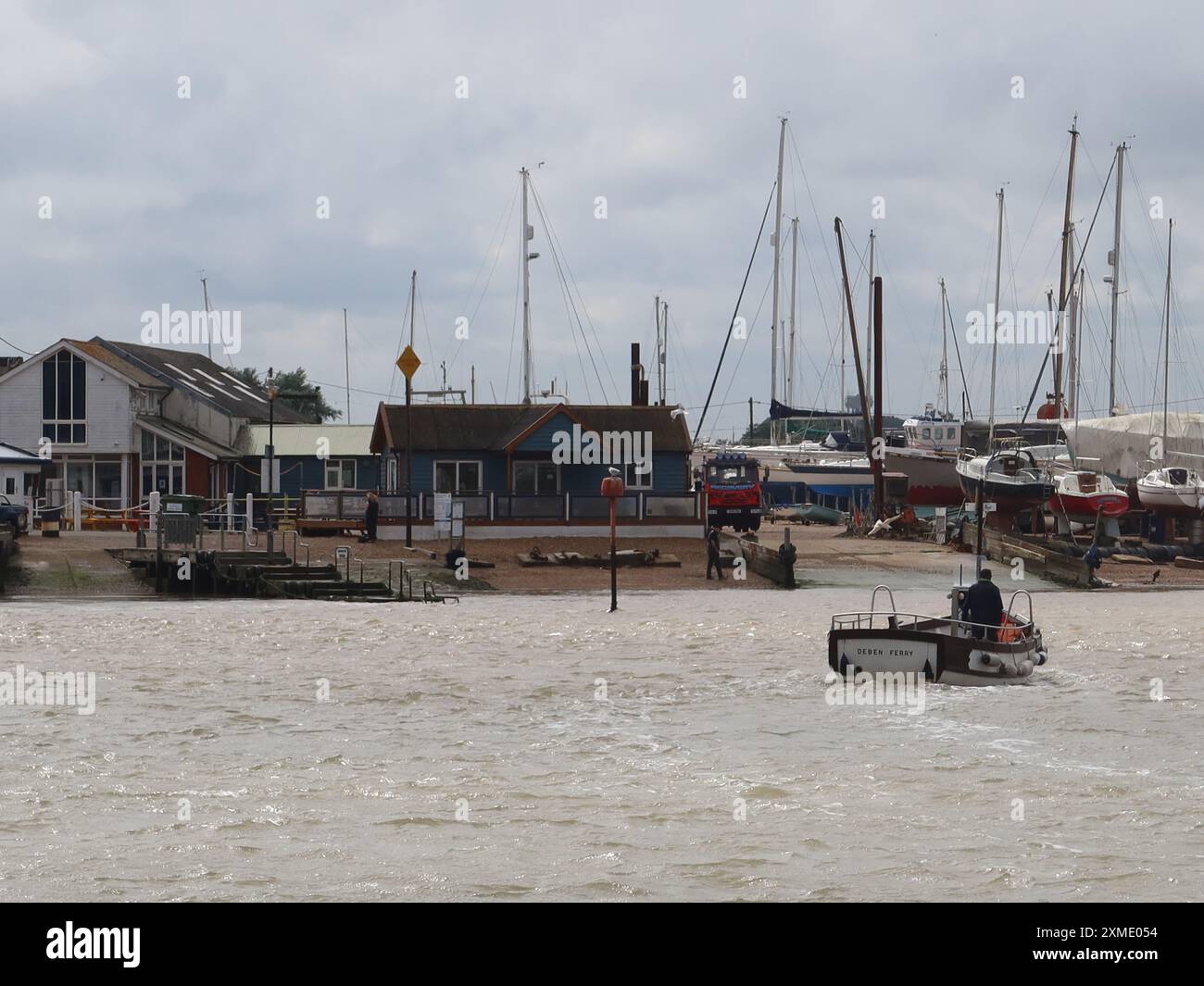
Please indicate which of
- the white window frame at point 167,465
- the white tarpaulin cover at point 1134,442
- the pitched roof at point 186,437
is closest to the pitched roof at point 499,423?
the pitched roof at point 186,437

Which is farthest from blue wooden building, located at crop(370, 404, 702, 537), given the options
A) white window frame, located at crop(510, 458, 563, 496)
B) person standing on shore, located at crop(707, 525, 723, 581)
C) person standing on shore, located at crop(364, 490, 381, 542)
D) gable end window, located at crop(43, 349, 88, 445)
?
gable end window, located at crop(43, 349, 88, 445)

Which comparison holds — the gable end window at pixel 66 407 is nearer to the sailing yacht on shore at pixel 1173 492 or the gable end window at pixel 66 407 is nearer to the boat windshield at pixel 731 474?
the boat windshield at pixel 731 474

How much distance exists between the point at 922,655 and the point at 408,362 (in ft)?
76.9

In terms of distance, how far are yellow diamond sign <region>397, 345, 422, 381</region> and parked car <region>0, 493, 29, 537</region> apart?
37.7 feet

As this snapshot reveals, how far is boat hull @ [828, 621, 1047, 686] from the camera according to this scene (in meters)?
24.2

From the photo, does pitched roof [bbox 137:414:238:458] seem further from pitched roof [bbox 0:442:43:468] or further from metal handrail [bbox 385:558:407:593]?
metal handrail [bbox 385:558:407:593]

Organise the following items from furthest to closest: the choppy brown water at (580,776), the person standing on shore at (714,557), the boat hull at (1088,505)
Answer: the boat hull at (1088,505) → the person standing on shore at (714,557) → the choppy brown water at (580,776)

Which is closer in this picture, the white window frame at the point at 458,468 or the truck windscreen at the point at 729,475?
the white window frame at the point at 458,468

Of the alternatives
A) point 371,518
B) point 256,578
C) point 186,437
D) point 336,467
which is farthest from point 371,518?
point 186,437

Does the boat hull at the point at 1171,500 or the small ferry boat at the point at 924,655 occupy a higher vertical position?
the boat hull at the point at 1171,500

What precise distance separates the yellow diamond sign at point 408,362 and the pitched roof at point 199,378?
20.5 m

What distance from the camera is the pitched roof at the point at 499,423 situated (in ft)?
174
